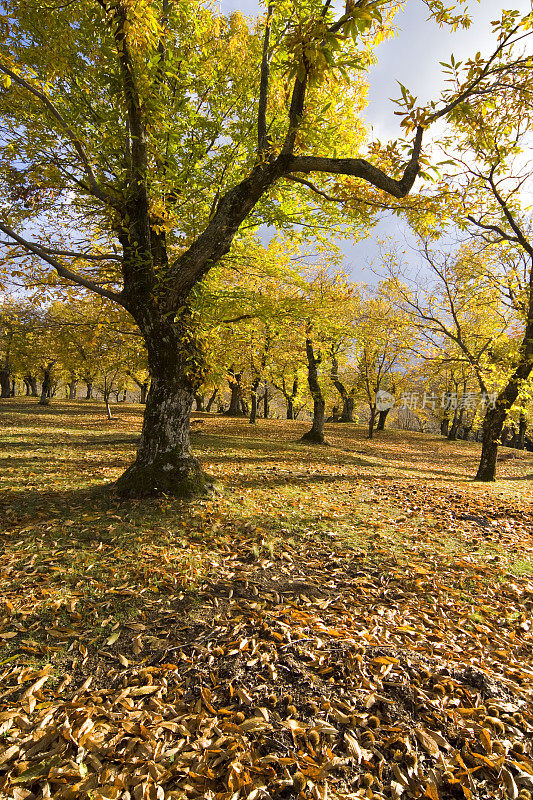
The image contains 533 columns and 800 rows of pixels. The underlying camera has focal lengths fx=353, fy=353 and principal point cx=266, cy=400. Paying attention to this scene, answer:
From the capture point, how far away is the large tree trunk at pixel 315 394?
17250 mm

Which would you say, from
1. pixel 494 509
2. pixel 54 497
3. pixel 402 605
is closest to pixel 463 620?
pixel 402 605

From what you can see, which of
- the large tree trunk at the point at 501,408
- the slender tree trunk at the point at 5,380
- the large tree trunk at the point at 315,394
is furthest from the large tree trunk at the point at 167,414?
the slender tree trunk at the point at 5,380

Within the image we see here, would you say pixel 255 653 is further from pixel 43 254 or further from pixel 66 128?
pixel 66 128

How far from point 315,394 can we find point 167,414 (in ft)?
36.7

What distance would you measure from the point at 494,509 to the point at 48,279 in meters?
10.5

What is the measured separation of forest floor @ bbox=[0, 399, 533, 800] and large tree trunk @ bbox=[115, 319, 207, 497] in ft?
1.48

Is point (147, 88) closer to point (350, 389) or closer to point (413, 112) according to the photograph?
point (413, 112)

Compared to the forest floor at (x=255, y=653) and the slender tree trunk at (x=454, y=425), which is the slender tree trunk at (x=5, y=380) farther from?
the slender tree trunk at (x=454, y=425)

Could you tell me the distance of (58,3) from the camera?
5113 mm

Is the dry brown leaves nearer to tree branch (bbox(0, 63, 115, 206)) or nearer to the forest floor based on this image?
the forest floor

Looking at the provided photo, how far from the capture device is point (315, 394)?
1700 centimetres

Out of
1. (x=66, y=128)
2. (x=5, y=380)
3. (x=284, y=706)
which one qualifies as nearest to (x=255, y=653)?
(x=284, y=706)

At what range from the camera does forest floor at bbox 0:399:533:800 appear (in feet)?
7.55

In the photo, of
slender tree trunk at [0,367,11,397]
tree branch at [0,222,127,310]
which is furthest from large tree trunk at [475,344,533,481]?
slender tree trunk at [0,367,11,397]
